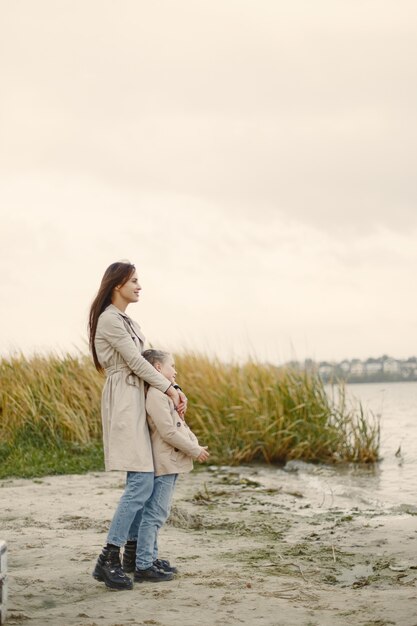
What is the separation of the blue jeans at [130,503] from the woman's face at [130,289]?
112 centimetres

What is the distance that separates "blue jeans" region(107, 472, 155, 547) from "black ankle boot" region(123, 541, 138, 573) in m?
0.26

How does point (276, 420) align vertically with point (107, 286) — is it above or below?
below

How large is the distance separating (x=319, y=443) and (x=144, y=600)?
7594mm

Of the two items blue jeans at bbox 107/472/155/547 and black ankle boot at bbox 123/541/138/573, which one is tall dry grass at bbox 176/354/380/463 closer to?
black ankle boot at bbox 123/541/138/573

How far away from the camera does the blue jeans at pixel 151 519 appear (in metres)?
5.44

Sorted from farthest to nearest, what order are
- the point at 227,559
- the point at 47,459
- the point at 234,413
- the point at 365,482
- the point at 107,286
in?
1. the point at 234,413
2. the point at 47,459
3. the point at 365,482
4. the point at 227,559
5. the point at 107,286

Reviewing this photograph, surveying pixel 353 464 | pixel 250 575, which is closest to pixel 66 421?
pixel 353 464

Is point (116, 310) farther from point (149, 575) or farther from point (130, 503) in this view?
point (149, 575)

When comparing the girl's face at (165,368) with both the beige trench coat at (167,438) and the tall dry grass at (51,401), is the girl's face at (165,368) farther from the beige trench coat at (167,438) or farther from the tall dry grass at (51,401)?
the tall dry grass at (51,401)

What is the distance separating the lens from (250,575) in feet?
18.7

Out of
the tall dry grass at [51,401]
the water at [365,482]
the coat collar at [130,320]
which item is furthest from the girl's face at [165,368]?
the tall dry grass at [51,401]

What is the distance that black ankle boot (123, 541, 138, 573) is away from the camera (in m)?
5.60

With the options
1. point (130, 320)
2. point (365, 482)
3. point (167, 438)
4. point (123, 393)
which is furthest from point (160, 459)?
point (365, 482)

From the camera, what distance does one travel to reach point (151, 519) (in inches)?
214
